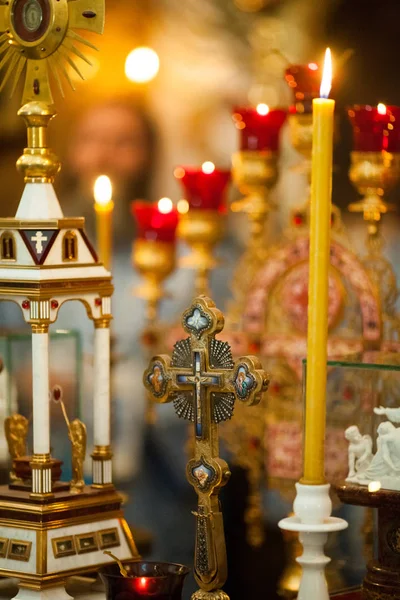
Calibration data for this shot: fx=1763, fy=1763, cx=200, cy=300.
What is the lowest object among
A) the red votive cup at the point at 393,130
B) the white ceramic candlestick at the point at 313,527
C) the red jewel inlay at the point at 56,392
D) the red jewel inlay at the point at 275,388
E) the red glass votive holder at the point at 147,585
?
the red glass votive holder at the point at 147,585

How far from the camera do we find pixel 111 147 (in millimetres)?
5418

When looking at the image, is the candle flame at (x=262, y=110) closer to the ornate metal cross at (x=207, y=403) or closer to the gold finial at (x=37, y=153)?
the gold finial at (x=37, y=153)

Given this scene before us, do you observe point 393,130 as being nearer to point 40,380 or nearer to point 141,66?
point 40,380

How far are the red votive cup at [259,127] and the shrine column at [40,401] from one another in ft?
4.51

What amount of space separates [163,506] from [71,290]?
45.1 inches

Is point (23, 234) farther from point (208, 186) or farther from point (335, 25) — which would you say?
point (335, 25)

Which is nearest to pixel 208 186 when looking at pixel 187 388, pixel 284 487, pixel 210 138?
pixel 284 487

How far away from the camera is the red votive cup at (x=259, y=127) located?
3998mm

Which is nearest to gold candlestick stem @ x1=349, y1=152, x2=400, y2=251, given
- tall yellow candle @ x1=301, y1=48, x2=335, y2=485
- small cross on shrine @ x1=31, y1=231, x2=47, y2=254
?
small cross on shrine @ x1=31, y1=231, x2=47, y2=254

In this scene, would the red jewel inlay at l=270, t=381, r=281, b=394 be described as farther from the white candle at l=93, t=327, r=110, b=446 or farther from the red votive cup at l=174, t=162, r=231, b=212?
the white candle at l=93, t=327, r=110, b=446

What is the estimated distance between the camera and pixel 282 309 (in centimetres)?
404

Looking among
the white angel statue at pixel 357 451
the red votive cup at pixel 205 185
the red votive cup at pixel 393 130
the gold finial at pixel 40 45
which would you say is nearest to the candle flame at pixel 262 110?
the red votive cup at pixel 205 185

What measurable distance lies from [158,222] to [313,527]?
1954 mm

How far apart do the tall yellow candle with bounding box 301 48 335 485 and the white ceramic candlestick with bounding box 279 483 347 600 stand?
0.02m
